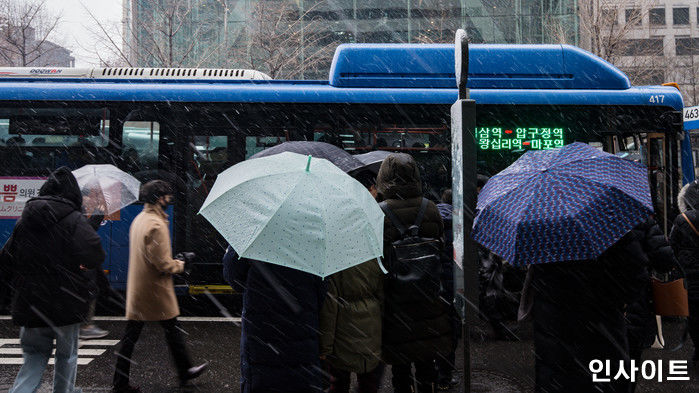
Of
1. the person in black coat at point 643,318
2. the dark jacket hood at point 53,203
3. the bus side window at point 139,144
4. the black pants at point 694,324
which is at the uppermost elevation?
the bus side window at point 139,144

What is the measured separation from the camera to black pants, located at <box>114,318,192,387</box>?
15.5ft

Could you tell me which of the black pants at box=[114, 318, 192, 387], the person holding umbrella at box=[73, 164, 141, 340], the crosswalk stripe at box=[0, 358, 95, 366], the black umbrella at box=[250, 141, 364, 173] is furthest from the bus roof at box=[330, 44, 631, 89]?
the crosswalk stripe at box=[0, 358, 95, 366]

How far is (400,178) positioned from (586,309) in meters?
1.26

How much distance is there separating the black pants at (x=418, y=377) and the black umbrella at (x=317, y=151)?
1.41 meters

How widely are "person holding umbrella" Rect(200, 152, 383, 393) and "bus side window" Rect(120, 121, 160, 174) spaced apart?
5.54 m

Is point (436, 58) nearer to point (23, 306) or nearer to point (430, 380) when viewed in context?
point (430, 380)

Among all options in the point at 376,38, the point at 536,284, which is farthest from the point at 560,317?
the point at 376,38

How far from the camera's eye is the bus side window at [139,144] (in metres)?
8.02

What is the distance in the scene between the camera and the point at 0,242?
26.0ft

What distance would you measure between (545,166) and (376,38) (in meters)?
29.4

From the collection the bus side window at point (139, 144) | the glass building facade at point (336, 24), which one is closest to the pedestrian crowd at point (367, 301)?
the bus side window at point (139, 144)

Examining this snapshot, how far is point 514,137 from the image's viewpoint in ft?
25.4

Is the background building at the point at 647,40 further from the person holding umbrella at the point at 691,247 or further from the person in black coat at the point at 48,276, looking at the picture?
the person in black coat at the point at 48,276

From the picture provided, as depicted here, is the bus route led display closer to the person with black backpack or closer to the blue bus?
the blue bus
